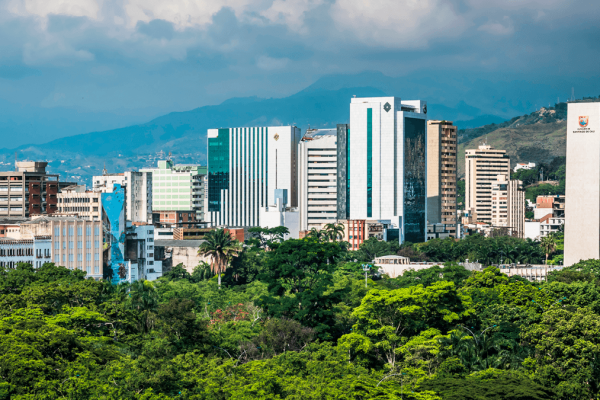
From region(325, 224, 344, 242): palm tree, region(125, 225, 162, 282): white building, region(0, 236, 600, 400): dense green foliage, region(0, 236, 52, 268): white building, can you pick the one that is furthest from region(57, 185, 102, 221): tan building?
region(0, 236, 600, 400): dense green foliage

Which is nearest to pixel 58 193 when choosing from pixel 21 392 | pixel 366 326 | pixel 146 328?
pixel 146 328

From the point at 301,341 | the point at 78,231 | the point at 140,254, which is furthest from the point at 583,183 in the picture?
the point at 301,341

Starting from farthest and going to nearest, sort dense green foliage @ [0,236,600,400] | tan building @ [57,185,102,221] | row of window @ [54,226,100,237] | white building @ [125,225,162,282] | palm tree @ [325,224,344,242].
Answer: palm tree @ [325,224,344,242] < tan building @ [57,185,102,221] < white building @ [125,225,162,282] < row of window @ [54,226,100,237] < dense green foliage @ [0,236,600,400]

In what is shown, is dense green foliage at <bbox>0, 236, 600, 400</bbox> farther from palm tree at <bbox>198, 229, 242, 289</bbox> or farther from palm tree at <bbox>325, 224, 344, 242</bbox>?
palm tree at <bbox>325, 224, 344, 242</bbox>

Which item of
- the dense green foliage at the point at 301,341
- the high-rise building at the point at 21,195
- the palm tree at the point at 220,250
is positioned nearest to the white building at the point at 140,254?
the palm tree at the point at 220,250

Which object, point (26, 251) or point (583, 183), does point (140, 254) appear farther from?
point (583, 183)

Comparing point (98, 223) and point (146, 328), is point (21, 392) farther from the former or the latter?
point (98, 223)
